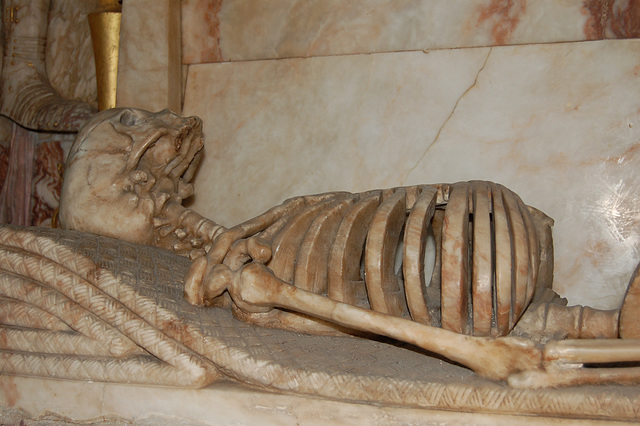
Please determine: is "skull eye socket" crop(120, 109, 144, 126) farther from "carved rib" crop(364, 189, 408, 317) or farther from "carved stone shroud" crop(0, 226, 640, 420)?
"carved rib" crop(364, 189, 408, 317)

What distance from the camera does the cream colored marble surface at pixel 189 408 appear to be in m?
1.49

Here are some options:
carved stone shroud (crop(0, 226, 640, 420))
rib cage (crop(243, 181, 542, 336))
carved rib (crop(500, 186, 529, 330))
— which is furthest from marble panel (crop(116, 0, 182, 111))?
carved rib (crop(500, 186, 529, 330))

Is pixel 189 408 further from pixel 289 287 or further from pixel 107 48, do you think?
pixel 107 48

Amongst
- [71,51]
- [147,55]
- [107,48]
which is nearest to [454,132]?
[147,55]

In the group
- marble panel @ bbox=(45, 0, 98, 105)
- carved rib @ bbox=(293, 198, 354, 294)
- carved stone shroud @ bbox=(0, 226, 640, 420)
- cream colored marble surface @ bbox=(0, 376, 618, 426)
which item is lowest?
cream colored marble surface @ bbox=(0, 376, 618, 426)

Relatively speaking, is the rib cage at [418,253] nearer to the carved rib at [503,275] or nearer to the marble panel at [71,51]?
the carved rib at [503,275]

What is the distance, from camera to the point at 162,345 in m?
1.67

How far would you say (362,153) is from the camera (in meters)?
2.53

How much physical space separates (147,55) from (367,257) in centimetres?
154

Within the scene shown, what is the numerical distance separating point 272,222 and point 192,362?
51cm

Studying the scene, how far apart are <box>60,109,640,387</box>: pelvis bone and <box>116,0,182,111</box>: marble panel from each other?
0.53 m

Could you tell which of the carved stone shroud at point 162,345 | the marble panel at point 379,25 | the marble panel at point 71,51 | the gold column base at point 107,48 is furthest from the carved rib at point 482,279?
the marble panel at point 71,51

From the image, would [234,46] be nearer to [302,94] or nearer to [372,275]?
[302,94]

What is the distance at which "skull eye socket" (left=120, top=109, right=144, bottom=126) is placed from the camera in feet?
7.11
